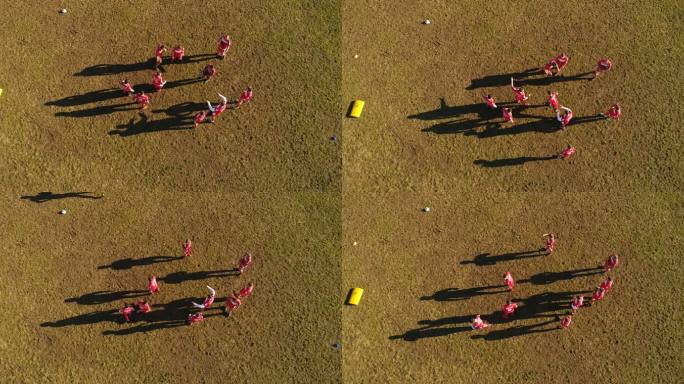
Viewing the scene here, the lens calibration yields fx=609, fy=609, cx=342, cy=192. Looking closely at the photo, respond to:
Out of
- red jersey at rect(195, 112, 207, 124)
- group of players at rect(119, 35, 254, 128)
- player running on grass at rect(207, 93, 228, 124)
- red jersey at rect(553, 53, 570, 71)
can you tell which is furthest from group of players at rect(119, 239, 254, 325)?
red jersey at rect(553, 53, 570, 71)

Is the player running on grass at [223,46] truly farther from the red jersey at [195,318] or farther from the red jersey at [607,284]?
the red jersey at [607,284]

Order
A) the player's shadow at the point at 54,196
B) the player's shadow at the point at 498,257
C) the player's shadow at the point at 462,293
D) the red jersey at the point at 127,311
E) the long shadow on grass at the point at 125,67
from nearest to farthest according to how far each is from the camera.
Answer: the red jersey at the point at 127,311 → the player's shadow at the point at 54,196 → the player's shadow at the point at 462,293 → the player's shadow at the point at 498,257 → the long shadow on grass at the point at 125,67

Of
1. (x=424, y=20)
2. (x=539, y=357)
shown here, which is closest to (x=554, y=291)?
(x=539, y=357)

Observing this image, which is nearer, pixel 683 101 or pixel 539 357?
pixel 539 357

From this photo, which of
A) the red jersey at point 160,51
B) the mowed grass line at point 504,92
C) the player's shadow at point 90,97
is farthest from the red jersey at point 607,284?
the player's shadow at point 90,97

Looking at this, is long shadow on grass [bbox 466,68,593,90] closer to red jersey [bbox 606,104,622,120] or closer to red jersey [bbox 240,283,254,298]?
red jersey [bbox 606,104,622,120]

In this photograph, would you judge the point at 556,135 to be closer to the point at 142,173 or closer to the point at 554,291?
the point at 554,291

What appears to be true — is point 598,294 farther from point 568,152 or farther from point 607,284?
point 568,152
